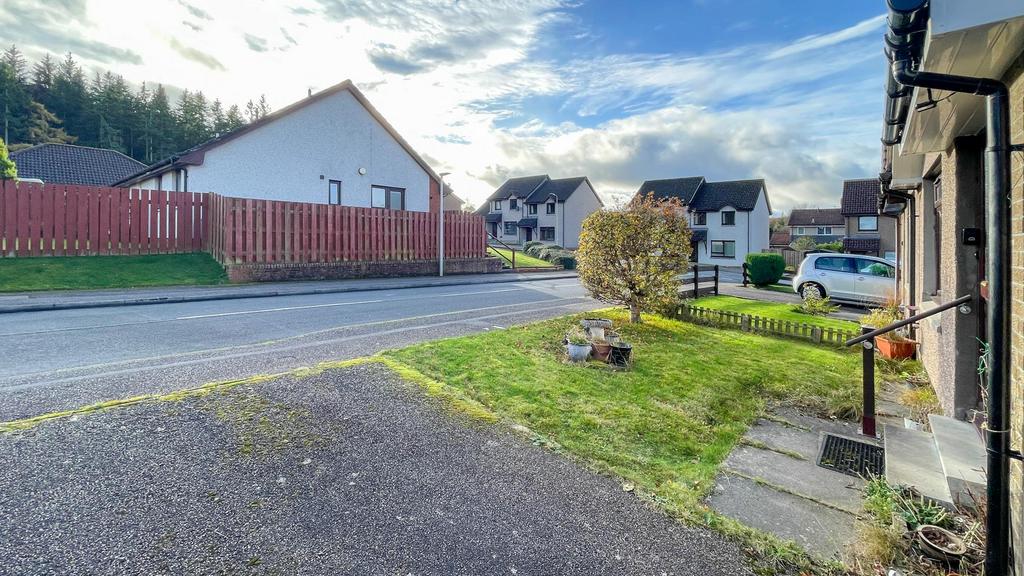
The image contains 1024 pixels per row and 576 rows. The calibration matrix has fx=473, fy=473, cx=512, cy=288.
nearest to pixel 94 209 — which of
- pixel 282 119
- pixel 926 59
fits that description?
pixel 282 119

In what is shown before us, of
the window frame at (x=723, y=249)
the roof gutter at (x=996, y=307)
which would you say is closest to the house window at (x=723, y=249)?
the window frame at (x=723, y=249)

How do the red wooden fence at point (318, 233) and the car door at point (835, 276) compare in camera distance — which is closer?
the car door at point (835, 276)

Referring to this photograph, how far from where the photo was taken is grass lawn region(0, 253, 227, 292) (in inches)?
538

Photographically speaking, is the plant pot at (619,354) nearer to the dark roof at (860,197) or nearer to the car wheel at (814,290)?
the car wheel at (814,290)

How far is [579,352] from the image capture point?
22.1ft

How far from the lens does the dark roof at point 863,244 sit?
1480 inches

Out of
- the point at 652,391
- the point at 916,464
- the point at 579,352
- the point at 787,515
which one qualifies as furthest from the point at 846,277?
the point at 787,515

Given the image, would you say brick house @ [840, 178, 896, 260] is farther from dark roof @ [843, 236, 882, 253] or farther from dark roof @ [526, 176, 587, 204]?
dark roof @ [526, 176, 587, 204]

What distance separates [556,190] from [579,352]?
165 feet

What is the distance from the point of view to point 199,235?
1870 cm

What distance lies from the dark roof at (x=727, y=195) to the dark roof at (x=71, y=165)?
47908 mm

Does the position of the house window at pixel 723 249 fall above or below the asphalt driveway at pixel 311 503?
above

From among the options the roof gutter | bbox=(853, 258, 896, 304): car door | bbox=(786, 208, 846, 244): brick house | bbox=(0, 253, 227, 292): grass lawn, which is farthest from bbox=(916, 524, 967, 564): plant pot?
bbox=(786, 208, 846, 244): brick house

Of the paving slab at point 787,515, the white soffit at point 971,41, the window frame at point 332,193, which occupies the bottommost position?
the paving slab at point 787,515
